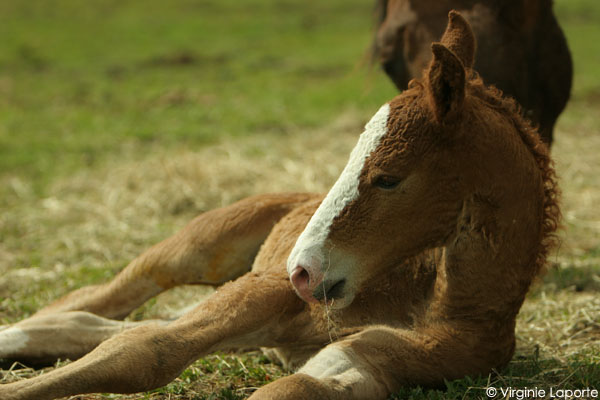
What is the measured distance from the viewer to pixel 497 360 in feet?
10.2

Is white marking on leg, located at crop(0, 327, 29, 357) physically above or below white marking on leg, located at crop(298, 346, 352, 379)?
above

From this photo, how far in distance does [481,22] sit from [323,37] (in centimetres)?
1484

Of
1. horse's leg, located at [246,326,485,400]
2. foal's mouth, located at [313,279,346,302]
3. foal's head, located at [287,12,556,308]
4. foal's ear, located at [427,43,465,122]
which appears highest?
foal's ear, located at [427,43,465,122]

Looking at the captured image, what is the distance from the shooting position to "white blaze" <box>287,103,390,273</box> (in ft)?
9.04

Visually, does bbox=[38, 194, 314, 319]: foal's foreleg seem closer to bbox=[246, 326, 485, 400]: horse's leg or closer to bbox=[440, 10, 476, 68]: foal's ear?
bbox=[246, 326, 485, 400]: horse's leg

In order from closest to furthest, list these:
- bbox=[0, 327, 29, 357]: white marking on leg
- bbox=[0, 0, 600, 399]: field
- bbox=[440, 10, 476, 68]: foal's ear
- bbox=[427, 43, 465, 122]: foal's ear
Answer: bbox=[427, 43, 465, 122]: foal's ear
bbox=[440, 10, 476, 68]: foal's ear
bbox=[0, 327, 29, 357]: white marking on leg
bbox=[0, 0, 600, 399]: field

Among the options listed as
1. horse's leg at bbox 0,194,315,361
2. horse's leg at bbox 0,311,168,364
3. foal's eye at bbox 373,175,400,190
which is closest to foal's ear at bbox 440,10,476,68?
→ foal's eye at bbox 373,175,400,190

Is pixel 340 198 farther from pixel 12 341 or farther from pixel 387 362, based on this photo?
pixel 12 341

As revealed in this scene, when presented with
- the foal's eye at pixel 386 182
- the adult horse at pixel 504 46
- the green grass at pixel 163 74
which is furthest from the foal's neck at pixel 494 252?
the green grass at pixel 163 74

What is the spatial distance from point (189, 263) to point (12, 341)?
3.32 ft

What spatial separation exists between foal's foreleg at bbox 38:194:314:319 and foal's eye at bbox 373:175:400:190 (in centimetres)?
149

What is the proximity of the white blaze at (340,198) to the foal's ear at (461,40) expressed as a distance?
1.69 feet

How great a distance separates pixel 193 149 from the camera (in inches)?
355

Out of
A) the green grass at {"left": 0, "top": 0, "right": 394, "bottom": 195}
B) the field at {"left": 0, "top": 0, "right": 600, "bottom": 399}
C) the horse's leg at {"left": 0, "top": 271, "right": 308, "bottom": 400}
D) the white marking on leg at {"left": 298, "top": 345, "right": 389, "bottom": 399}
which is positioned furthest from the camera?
the green grass at {"left": 0, "top": 0, "right": 394, "bottom": 195}
